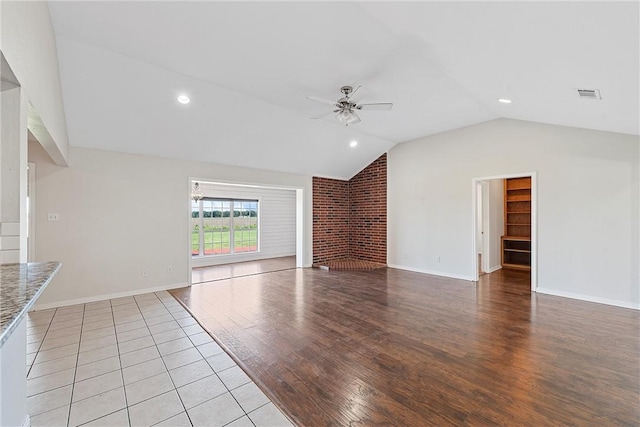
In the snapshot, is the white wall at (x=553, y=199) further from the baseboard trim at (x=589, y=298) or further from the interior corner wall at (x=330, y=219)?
the interior corner wall at (x=330, y=219)

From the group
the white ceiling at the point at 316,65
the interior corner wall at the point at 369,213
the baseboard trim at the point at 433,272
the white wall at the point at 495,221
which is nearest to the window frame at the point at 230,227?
the white ceiling at the point at 316,65

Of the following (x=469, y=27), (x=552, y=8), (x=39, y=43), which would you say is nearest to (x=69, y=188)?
(x=39, y=43)

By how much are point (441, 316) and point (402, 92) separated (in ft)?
10.3

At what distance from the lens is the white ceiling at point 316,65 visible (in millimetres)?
2107

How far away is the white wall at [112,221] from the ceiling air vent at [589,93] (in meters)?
5.57

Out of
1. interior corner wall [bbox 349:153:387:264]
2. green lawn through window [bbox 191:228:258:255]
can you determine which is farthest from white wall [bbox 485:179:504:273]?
green lawn through window [bbox 191:228:258:255]

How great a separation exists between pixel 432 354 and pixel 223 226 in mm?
6768

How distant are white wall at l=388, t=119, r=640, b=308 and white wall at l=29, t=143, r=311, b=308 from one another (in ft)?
15.8

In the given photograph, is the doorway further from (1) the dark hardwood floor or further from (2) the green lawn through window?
(2) the green lawn through window

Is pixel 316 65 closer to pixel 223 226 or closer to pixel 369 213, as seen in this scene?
pixel 369 213

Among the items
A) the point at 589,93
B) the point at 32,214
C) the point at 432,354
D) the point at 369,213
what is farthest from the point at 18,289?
the point at 369,213

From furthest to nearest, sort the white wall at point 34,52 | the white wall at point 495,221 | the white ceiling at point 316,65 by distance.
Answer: the white wall at point 495,221 → the white ceiling at point 316,65 → the white wall at point 34,52

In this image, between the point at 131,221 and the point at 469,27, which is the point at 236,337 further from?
the point at 469,27

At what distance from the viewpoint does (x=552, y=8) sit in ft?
5.74
